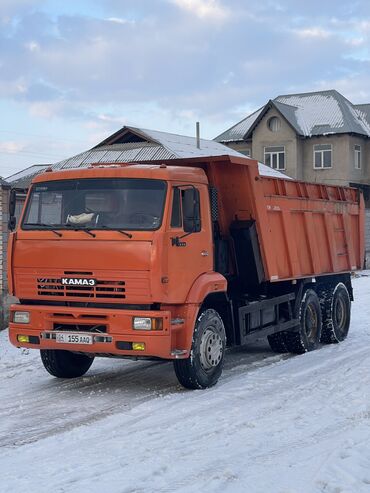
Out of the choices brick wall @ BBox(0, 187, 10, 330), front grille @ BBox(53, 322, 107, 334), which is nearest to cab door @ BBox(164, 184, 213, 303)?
front grille @ BBox(53, 322, 107, 334)

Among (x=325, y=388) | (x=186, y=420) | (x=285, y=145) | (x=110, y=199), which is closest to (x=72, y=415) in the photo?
(x=186, y=420)

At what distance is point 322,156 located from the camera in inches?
1838

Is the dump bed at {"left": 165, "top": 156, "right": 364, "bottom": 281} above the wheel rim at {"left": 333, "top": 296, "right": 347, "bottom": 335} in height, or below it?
above

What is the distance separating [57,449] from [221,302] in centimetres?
373

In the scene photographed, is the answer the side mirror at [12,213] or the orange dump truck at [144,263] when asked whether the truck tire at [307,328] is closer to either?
the orange dump truck at [144,263]

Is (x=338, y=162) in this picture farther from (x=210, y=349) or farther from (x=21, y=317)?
(x=21, y=317)

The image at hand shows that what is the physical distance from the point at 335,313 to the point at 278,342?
1745mm

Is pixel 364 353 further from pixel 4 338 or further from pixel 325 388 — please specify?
pixel 4 338

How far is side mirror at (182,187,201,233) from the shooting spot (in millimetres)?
8777

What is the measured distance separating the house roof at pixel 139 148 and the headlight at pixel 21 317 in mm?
23743

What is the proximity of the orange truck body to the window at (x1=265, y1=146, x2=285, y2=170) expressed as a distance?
37.3m

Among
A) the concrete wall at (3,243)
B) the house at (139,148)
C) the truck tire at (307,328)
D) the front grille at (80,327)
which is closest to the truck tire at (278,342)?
the truck tire at (307,328)

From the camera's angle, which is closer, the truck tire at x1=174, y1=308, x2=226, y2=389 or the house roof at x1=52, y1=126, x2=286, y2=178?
the truck tire at x1=174, y1=308, x2=226, y2=389

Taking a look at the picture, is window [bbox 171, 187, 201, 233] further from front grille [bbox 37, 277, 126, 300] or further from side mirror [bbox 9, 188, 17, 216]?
side mirror [bbox 9, 188, 17, 216]
